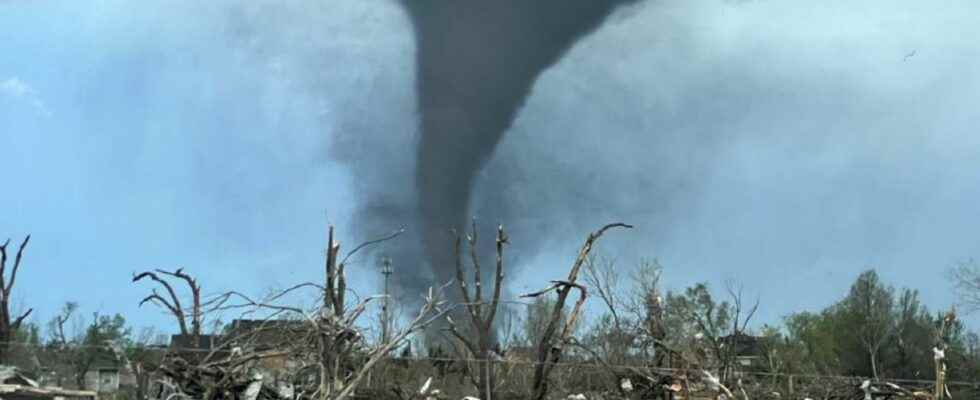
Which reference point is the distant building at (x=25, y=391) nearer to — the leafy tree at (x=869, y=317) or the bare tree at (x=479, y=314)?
the bare tree at (x=479, y=314)

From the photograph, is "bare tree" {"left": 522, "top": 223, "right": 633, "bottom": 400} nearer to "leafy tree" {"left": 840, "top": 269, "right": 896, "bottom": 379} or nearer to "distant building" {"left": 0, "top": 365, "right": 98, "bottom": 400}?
"distant building" {"left": 0, "top": 365, "right": 98, "bottom": 400}

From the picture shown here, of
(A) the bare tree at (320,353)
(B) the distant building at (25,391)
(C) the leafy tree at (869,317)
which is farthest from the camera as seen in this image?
(C) the leafy tree at (869,317)

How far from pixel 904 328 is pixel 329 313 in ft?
141

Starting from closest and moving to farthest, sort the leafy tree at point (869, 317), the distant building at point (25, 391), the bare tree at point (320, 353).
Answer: the bare tree at point (320, 353) < the distant building at point (25, 391) < the leafy tree at point (869, 317)

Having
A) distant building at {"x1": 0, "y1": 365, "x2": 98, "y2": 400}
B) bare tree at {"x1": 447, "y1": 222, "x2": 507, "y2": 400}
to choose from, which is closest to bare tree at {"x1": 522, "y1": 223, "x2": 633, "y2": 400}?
bare tree at {"x1": 447, "y1": 222, "x2": 507, "y2": 400}

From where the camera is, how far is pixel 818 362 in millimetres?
46406

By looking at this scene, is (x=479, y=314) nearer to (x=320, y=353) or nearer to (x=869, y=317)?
(x=320, y=353)

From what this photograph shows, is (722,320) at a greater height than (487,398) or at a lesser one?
greater

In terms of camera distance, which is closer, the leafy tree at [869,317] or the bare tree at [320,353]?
the bare tree at [320,353]

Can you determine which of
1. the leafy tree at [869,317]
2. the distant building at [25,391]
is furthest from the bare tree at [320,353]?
the leafy tree at [869,317]

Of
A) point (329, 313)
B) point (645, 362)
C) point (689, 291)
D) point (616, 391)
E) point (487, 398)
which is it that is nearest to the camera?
point (329, 313)

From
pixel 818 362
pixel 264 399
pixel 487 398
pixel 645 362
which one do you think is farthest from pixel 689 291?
pixel 264 399

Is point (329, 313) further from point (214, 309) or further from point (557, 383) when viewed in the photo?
point (557, 383)

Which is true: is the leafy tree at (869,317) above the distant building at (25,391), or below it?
above
